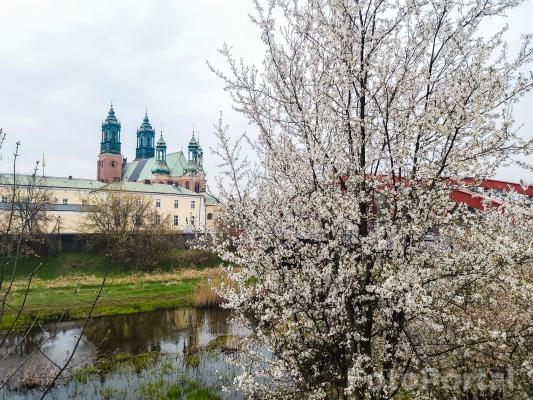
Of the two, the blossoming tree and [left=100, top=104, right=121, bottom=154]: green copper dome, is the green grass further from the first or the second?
[left=100, top=104, right=121, bottom=154]: green copper dome

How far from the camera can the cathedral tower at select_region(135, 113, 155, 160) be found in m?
100

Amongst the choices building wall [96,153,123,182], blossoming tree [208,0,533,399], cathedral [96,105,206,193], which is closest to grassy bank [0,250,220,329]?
blossoming tree [208,0,533,399]

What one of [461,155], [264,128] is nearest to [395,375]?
[461,155]

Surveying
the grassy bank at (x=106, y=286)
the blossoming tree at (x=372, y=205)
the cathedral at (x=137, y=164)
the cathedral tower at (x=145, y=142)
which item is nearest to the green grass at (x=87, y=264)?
the grassy bank at (x=106, y=286)

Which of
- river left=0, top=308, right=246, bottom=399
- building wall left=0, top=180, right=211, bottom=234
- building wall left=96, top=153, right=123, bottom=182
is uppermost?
building wall left=96, top=153, right=123, bottom=182

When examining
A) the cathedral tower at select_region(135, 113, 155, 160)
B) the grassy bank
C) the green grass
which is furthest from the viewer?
the cathedral tower at select_region(135, 113, 155, 160)

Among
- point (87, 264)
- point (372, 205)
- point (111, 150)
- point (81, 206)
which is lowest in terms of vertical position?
point (87, 264)

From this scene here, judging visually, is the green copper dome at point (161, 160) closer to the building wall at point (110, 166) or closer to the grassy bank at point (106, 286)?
the building wall at point (110, 166)

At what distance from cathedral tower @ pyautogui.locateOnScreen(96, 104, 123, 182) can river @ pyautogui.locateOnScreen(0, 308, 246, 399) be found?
241 feet

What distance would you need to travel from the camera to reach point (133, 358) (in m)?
16.2

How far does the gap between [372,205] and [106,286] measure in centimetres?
3030

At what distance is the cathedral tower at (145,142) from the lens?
329 feet

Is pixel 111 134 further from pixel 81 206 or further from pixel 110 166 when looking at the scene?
pixel 81 206

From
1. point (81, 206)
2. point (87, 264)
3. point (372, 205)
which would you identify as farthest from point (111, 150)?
point (372, 205)
